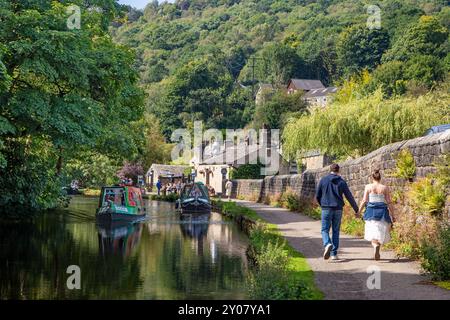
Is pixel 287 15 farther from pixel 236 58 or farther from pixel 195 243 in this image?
pixel 195 243

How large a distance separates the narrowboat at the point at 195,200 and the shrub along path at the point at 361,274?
20.1 metres

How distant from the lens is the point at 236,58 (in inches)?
6658

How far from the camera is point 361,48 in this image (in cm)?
11019

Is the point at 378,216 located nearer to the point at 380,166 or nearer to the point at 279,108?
the point at 380,166

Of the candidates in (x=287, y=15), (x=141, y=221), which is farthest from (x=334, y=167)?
(x=287, y=15)

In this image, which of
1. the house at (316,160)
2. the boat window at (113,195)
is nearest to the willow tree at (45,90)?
the boat window at (113,195)

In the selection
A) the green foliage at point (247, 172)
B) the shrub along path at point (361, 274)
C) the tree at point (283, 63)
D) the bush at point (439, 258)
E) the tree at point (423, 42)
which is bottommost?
the shrub along path at point (361, 274)

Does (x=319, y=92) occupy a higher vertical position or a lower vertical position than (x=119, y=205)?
higher

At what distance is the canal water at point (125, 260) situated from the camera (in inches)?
483

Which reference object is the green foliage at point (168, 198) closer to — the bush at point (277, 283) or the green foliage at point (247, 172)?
the green foliage at point (247, 172)

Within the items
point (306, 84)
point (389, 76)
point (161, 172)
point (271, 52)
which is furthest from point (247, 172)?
point (271, 52)

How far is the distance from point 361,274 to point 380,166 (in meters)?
6.82
